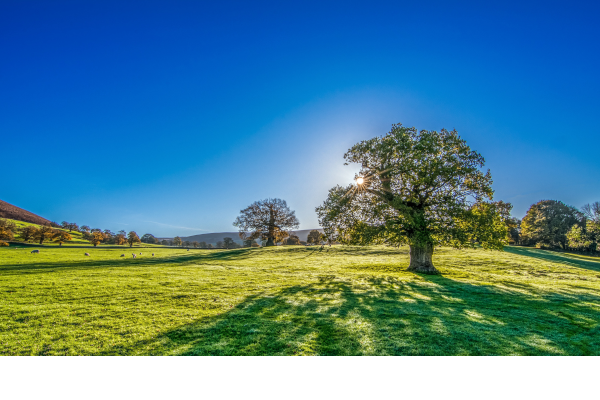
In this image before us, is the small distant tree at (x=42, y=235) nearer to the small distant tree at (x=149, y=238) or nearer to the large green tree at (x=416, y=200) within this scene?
the small distant tree at (x=149, y=238)

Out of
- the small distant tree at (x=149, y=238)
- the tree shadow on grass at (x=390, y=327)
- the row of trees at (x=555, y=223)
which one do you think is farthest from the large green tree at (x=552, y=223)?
the small distant tree at (x=149, y=238)

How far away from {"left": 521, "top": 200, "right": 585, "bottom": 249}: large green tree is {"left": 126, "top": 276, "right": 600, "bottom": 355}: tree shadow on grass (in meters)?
72.3

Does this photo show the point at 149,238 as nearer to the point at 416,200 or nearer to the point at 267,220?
the point at 267,220

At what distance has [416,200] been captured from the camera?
71.3ft

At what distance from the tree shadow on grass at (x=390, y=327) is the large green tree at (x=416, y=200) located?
9122 mm

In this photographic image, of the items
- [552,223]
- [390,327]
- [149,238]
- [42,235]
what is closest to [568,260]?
[552,223]

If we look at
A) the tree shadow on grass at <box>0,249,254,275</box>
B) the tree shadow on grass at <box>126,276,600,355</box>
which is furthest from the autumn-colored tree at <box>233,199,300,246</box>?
the tree shadow on grass at <box>126,276,600,355</box>

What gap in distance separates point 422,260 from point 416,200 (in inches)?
252

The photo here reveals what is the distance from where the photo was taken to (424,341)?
627cm

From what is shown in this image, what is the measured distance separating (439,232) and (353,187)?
29.9 feet

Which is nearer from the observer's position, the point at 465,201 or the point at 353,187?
the point at 465,201
